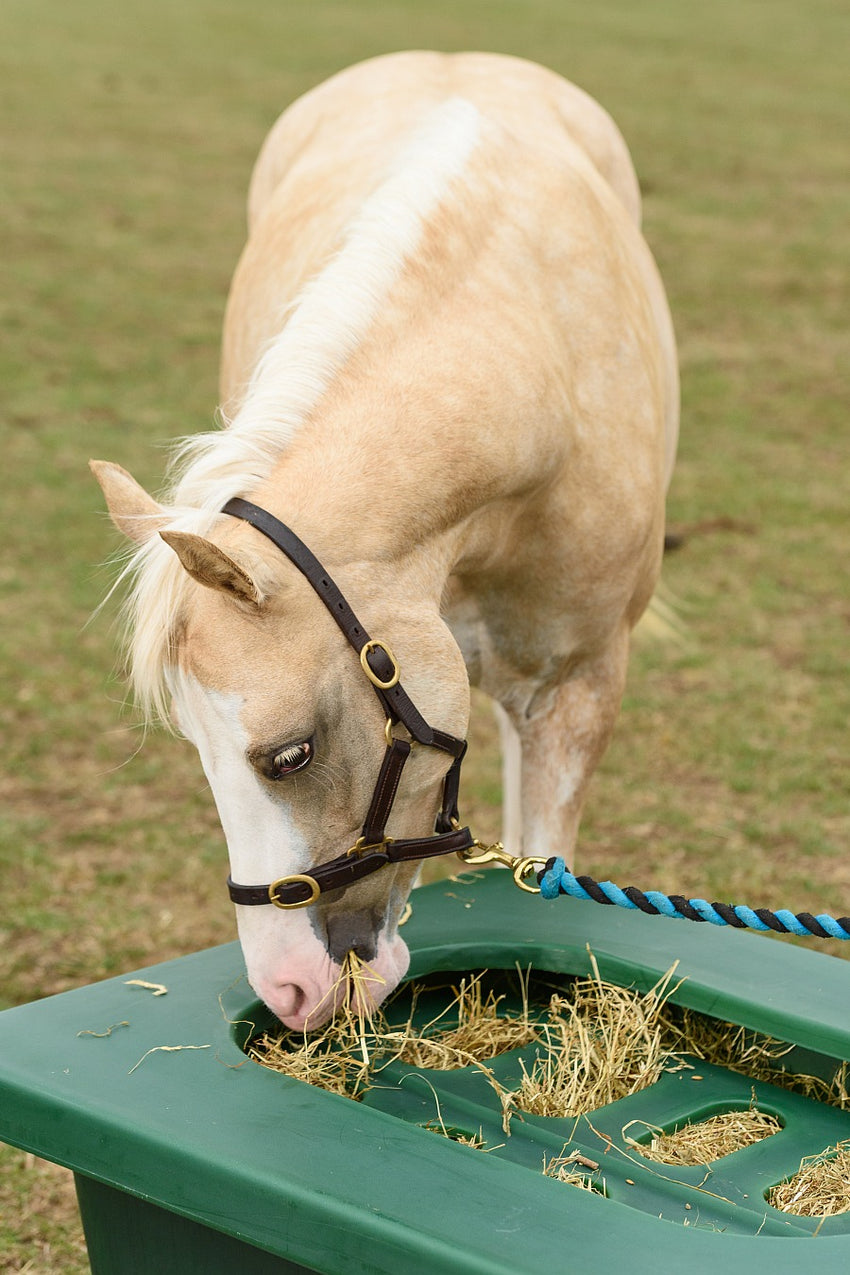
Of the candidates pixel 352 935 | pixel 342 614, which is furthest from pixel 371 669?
pixel 352 935

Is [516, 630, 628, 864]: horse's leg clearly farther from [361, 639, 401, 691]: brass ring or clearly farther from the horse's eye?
the horse's eye

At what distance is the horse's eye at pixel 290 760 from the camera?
176 centimetres

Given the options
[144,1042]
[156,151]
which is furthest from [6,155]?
[144,1042]

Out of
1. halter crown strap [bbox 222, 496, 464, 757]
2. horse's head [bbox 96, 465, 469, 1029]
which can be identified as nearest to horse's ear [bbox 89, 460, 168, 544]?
horse's head [bbox 96, 465, 469, 1029]

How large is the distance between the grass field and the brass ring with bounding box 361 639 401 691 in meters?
1.18

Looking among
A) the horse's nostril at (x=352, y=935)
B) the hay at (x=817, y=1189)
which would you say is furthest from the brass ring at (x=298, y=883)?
the hay at (x=817, y=1189)

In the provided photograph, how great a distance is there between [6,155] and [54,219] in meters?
2.00

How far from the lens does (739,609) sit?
5461 mm

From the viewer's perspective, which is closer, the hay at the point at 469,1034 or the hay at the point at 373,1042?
the hay at the point at 373,1042

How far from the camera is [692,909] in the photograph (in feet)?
6.22

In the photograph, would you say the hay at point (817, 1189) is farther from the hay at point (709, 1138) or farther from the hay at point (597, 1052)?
the hay at point (597, 1052)

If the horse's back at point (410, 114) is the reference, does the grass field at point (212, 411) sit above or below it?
below

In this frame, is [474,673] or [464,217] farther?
[474,673]

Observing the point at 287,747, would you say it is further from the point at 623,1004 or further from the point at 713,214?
the point at 713,214
